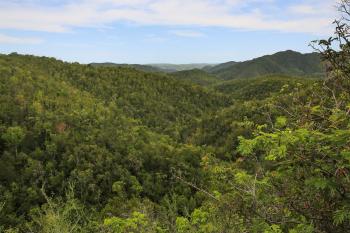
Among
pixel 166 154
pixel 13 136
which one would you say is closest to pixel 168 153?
pixel 166 154

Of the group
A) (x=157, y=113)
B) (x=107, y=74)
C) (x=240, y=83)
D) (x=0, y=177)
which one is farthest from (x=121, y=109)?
(x=240, y=83)

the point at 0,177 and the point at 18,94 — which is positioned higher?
the point at 18,94

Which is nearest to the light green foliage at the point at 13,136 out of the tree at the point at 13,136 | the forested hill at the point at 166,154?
the tree at the point at 13,136

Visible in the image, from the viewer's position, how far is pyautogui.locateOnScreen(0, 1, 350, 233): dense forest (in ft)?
21.7

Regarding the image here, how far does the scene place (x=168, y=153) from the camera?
54.5 metres

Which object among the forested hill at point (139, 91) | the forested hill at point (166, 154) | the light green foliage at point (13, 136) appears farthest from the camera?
the forested hill at point (139, 91)

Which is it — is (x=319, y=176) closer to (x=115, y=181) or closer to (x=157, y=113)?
(x=115, y=181)

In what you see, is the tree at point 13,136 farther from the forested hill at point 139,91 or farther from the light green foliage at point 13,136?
the forested hill at point 139,91

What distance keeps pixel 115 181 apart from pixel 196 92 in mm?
64588

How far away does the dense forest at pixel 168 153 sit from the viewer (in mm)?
6609

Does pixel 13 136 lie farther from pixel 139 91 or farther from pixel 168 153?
pixel 139 91

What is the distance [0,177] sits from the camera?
43.1 meters

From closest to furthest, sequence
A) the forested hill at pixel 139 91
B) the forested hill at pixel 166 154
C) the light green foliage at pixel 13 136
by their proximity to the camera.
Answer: the forested hill at pixel 166 154
the light green foliage at pixel 13 136
the forested hill at pixel 139 91

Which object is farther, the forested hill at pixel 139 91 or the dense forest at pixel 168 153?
the forested hill at pixel 139 91
